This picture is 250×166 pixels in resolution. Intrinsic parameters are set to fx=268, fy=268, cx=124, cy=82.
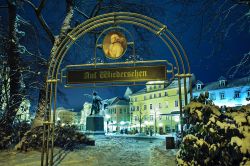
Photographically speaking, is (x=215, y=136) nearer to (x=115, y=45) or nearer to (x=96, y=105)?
(x=115, y=45)

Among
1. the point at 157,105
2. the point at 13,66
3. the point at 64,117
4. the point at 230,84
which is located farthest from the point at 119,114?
the point at 13,66

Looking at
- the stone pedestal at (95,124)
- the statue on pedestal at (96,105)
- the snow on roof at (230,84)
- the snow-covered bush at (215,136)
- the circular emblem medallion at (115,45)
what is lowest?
the stone pedestal at (95,124)

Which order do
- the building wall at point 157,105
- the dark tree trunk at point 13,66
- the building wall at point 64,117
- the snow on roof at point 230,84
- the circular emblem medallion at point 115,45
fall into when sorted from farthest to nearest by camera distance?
the building wall at point 157,105 → the snow on roof at point 230,84 → the building wall at point 64,117 → the dark tree trunk at point 13,66 → the circular emblem medallion at point 115,45

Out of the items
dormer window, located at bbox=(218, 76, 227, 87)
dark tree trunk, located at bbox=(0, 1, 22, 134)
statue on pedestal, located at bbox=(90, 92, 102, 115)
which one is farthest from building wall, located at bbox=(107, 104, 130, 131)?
dark tree trunk, located at bbox=(0, 1, 22, 134)

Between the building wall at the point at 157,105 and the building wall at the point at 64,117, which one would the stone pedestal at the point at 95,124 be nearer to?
the building wall at the point at 64,117

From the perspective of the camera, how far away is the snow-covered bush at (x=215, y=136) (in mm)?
4432

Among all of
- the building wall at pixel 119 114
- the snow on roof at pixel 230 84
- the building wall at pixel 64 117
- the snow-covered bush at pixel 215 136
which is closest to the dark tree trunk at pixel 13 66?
the building wall at pixel 64 117

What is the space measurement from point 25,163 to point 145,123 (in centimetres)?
6264

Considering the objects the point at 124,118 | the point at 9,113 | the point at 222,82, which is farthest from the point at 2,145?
the point at 124,118

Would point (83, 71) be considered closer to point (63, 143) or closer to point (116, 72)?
point (116, 72)

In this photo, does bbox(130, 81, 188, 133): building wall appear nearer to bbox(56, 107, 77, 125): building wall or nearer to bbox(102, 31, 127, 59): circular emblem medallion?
bbox(56, 107, 77, 125): building wall

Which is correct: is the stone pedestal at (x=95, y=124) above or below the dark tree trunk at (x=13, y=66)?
below

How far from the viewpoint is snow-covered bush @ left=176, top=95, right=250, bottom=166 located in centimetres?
443

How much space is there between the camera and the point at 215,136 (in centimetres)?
474
